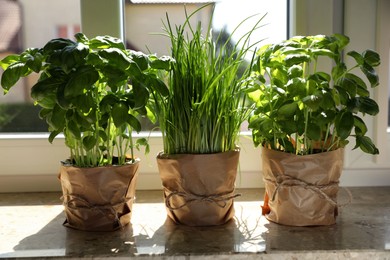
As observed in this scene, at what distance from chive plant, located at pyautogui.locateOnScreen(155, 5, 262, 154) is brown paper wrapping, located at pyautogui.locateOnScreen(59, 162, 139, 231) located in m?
0.12

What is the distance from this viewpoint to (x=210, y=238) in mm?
1005

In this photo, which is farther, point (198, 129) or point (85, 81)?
point (198, 129)

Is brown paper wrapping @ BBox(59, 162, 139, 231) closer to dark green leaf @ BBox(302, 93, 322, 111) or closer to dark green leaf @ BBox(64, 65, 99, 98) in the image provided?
dark green leaf @ BBox(64, 65, 99, 98)

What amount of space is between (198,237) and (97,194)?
8.4 inches

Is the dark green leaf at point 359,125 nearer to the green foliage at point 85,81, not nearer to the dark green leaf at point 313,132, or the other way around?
the dark green leaf at point 313,132

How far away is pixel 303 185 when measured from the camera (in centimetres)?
103

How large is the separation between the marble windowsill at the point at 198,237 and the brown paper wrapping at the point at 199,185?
28 mm

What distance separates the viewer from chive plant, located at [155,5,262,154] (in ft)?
3.38

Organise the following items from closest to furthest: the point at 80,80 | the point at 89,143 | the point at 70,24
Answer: the point at 80,80, the point at 89,143, the point at 70,24

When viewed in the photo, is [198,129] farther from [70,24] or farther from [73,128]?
[70,24]

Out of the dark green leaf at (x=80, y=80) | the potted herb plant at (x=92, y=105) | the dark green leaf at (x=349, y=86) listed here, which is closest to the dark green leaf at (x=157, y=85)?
the potted herb plant at (x=92, y=105)

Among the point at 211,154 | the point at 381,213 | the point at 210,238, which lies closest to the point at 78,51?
the point at 211,154

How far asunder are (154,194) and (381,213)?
55cm

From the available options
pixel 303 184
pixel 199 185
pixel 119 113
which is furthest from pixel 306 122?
pixel 119 113
